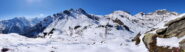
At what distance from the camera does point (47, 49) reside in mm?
23906

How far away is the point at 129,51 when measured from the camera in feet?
77.8

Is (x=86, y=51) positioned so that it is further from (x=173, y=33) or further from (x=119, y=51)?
(x=173, y=33)

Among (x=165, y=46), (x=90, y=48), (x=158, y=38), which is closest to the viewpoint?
(x=165, y=46)

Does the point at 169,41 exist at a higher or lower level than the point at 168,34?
lower

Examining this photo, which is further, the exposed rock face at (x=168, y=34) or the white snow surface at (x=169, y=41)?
the exposed rock face at (x=168, y=34)

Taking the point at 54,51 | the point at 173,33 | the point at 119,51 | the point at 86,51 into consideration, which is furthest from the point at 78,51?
the point at 173,33

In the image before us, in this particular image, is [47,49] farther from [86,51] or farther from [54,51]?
[86,51]

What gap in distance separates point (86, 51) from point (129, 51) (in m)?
3.88

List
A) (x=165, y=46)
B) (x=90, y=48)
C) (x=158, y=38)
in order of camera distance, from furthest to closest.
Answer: (x=90, y=48) < (x=158, y=38) < (x=165, y=46)

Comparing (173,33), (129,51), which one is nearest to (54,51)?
(129,51)

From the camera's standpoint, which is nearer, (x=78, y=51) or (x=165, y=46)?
(x=165, y=46)

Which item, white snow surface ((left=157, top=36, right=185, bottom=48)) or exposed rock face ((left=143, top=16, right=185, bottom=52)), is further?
exposed rock face ((left=143, top=16, right=185, bottom=52))

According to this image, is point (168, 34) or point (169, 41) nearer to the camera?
point (169, 41)

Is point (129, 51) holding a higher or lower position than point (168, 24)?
lower
